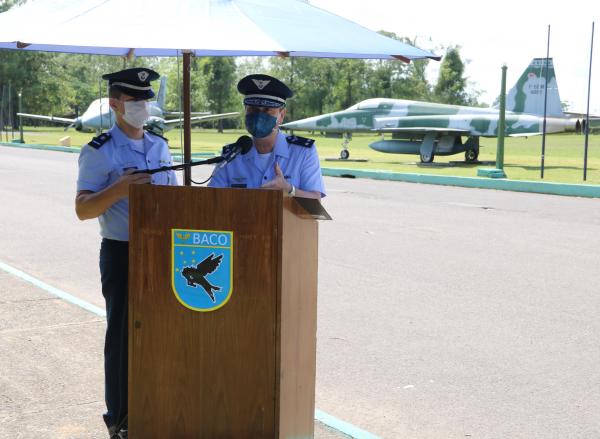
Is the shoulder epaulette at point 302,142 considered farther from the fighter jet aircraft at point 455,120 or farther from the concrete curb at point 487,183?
the fighter jet aircraft at point 455,120

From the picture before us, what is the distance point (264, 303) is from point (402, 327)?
12.1 ft

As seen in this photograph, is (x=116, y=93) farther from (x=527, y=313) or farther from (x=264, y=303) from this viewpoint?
(x=527, y=313)

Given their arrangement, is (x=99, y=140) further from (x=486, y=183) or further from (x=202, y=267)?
(x=486, y=183)

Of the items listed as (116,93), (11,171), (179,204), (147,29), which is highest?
(147,29)

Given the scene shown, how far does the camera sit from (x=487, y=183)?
2161cm

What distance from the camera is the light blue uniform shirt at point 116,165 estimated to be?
390 centimetres

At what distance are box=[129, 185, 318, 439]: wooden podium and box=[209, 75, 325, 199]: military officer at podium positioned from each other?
400 millimetres

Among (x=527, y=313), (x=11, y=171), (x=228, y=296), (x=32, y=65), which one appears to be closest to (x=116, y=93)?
(x=228, y=296)

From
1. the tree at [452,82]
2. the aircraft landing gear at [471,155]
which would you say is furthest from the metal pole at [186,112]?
the tree at [452,82]

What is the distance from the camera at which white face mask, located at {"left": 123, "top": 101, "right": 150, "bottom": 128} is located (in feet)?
12.8

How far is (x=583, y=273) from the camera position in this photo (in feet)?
30.3

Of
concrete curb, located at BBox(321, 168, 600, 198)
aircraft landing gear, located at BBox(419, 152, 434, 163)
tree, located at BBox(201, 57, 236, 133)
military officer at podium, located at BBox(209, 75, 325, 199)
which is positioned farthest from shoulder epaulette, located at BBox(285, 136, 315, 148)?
tree, located at BBox(201, 57, 236, 133)

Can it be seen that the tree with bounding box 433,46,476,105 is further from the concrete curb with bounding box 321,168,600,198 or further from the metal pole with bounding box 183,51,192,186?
the metal pole with bounding box 183,51,192,186

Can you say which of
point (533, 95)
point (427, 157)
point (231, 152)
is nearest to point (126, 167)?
point (231, 152)
